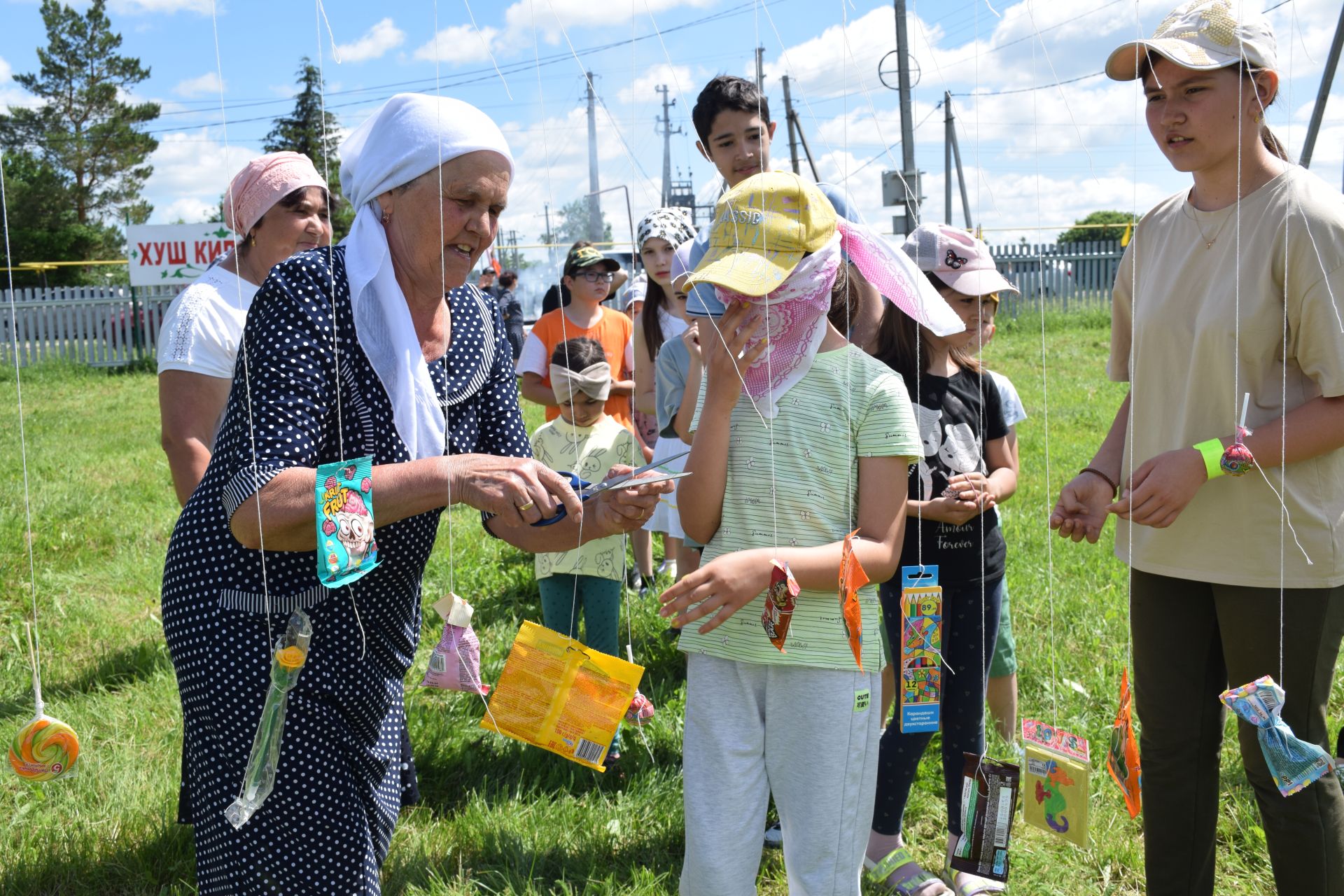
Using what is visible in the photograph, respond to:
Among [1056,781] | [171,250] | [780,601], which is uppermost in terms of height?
[171,250]

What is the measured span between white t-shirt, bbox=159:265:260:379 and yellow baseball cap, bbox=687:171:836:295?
4.65ft

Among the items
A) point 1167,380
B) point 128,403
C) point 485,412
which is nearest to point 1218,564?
point 1167,380

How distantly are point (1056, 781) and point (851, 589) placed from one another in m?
0.58

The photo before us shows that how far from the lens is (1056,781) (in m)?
2.01

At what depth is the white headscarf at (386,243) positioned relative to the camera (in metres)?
1.86

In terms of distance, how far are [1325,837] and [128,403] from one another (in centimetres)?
1365

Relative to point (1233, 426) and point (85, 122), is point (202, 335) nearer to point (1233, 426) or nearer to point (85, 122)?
point (1233, 426)

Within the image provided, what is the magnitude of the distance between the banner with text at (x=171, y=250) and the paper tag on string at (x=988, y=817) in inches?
755

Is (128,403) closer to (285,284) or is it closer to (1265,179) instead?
(285,284)

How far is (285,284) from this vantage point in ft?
5.98

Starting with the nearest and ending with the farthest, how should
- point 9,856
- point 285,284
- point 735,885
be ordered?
point 285,284 < point 735,885 < point 9,856

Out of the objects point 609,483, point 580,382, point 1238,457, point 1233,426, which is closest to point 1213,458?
point 1238,457

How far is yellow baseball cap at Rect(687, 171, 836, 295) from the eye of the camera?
6.65 ft

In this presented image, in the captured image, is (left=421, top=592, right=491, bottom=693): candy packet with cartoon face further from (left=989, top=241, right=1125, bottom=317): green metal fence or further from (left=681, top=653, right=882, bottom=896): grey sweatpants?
(left=989, top=241, right=1125, bottom=317): green metal fence
